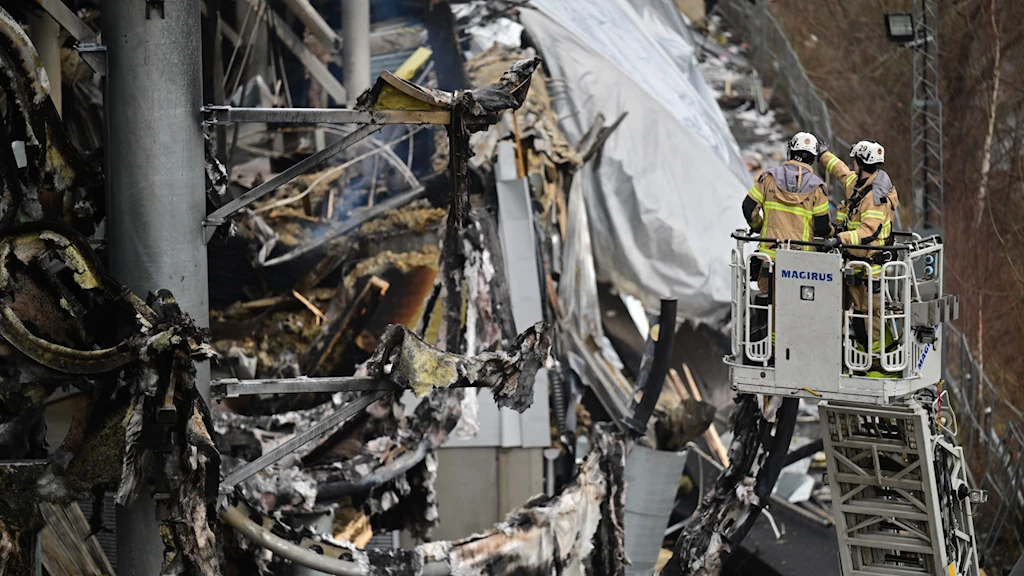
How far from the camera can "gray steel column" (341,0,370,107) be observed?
41.8 feet

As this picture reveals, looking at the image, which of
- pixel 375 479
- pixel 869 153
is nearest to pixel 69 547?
pixel 375 479

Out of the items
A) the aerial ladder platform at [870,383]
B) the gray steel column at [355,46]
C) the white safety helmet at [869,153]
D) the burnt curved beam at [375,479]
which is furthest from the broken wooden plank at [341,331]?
the white safety helmet at [869,153]

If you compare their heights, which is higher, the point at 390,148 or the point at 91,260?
the point at 390,148

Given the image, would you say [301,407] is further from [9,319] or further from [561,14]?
[561,14]

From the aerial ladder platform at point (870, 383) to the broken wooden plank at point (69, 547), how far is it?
4.29m

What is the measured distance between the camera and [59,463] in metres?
5.26

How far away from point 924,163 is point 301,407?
717cm

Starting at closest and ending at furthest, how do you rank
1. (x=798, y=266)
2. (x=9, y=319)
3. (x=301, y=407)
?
(x=9, y=319), (x=798, y=266), (x=301, y=407)

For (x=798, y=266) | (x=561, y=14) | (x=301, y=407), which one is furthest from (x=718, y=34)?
(x=798, y=266)

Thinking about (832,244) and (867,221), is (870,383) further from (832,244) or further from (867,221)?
(867,221)

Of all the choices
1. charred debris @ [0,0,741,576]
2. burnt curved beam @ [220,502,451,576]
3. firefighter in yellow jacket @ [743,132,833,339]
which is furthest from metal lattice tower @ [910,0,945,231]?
burnt curved beam @ [220,502,451,576]

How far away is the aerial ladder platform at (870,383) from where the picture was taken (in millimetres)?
6824

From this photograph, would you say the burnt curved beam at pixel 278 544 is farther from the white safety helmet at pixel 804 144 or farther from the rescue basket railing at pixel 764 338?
the white safety helmet at pixel 804 144

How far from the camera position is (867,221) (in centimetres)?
696
